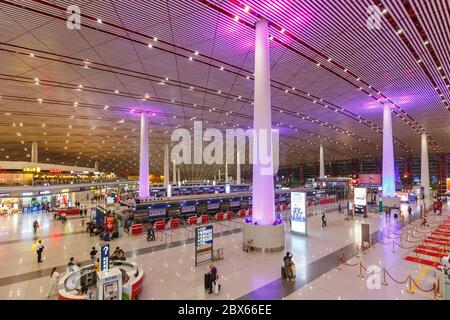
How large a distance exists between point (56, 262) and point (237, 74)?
14.2m

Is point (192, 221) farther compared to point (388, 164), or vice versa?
point (388, 164)

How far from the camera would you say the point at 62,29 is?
37.7 ft

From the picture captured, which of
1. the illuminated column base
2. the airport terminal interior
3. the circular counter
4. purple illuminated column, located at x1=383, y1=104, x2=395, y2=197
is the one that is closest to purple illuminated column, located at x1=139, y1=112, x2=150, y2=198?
the airport terminal interior

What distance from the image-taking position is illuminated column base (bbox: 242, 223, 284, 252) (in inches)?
490

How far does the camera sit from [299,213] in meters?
16.6

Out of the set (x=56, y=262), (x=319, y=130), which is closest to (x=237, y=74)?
(x=56, y=262)

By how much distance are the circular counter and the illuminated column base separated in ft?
18.5

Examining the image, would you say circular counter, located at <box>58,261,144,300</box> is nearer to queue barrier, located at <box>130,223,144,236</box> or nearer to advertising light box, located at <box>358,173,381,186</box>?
queue barrier, located at <box>130,223,144,236</box>

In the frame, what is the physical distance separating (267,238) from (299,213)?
4.96 m

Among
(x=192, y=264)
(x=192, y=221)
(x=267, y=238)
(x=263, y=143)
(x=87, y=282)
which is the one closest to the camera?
(x=87, y=282)

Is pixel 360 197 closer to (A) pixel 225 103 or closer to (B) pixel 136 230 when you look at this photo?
(A) pixel 225 103

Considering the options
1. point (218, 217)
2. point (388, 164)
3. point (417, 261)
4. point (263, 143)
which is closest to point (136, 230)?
point (218, 217)

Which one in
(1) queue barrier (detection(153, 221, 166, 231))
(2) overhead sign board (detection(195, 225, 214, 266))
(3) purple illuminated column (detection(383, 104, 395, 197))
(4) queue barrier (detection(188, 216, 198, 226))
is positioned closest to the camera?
(2) overhead sign board (detection(195, 225, 214, 266))

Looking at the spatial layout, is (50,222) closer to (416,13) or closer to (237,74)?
(237,74)
